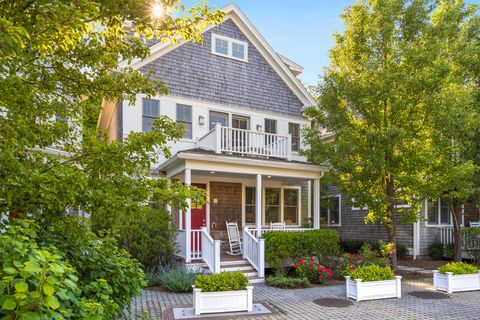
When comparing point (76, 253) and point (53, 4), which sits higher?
point (53, 4)

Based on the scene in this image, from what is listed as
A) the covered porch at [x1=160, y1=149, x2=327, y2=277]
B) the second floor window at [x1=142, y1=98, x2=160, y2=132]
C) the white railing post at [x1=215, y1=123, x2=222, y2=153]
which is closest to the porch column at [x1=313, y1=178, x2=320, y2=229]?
the covered porch at [x1=160, y1=149, x2=327, y2=277]

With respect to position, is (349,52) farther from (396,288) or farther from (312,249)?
(396,288)

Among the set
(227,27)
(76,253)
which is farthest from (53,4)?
(227,27)

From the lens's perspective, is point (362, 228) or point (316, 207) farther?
point (362, 228)

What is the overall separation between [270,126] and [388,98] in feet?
18.1

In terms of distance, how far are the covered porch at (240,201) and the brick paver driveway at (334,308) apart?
1670 mm

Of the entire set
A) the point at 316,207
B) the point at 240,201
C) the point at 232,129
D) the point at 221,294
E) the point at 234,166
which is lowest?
the point at 221,294

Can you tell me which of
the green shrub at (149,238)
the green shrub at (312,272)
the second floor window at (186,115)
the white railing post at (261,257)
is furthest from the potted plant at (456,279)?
the second floor window at (186,115)

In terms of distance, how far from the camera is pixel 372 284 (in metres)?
8.20

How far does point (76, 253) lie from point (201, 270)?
21.9 feet

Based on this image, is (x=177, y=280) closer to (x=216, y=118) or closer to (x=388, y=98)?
(x=216, y=118)

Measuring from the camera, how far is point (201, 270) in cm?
1012

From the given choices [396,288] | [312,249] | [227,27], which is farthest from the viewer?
[227,27]

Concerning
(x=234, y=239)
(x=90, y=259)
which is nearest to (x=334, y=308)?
(x=90, y=259)
